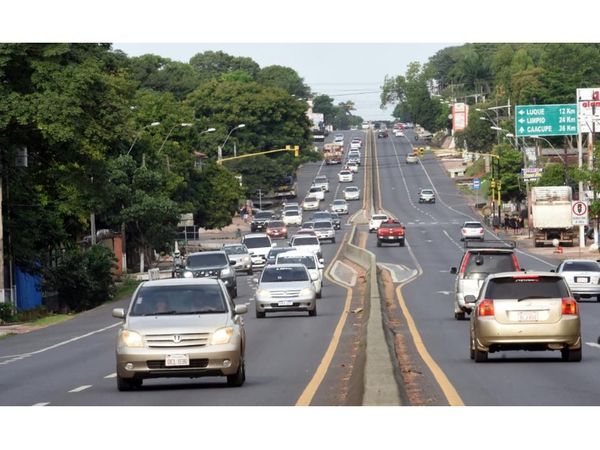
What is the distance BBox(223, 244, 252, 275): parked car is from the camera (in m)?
69.6

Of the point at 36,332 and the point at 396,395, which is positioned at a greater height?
the point at 396,395

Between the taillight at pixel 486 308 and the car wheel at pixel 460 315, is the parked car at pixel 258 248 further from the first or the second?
the taillight at pixel 486 308

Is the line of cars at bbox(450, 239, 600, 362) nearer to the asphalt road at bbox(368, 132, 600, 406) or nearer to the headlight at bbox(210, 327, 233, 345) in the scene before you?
the asphalt road at bbox(368, 132, 600, 406)

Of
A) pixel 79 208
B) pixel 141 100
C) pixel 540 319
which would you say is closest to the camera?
pixel 540 319

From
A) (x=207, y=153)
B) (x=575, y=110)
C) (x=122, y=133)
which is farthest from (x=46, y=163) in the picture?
(x=207, y=153)

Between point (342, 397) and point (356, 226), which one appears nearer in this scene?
point (342, 397)

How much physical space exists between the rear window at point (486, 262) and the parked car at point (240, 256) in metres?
32.2

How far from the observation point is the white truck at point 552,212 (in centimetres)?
9138

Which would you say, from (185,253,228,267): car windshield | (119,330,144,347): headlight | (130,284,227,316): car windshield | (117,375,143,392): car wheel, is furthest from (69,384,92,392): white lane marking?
(185,253,228,267): car windshield

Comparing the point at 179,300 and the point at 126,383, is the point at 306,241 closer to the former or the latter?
the point at 179,300

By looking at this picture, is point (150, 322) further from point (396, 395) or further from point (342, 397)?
point (396, 395)

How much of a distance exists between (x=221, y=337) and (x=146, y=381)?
3.22 meters

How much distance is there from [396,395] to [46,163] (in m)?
42.1

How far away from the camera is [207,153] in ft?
516
